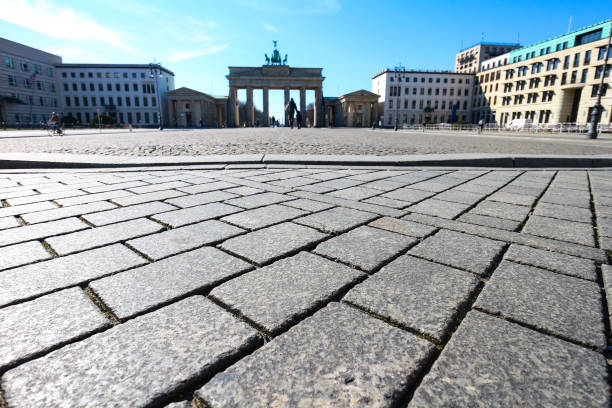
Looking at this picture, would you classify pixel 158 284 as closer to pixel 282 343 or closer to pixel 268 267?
pixel 268 267

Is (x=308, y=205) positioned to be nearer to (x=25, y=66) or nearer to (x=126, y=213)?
(x=126, y=213)

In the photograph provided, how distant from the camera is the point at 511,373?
99cm

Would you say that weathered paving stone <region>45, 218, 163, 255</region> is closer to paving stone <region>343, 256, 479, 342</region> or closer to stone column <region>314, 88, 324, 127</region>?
paving stone <region>343, 256, 479, 342</region>

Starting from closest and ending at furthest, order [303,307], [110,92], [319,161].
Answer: [303,307] < [319,161] < [110,92]

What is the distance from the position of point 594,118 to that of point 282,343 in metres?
22.0

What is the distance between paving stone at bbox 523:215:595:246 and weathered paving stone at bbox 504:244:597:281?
14.7 inches

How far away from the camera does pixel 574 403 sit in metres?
0.88

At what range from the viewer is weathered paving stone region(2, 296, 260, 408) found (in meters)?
0.89

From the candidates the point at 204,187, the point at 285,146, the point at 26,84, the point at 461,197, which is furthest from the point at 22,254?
the point at 26,84

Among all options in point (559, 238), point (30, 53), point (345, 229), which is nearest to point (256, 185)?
point (345, 229)

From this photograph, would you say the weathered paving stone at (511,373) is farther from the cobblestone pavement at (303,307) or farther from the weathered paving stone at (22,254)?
the weathered paving stone at (22,254)

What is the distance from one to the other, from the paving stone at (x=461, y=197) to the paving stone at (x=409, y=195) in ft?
0.47

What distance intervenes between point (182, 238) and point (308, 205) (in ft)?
4.07

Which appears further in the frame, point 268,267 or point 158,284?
point 268,267
